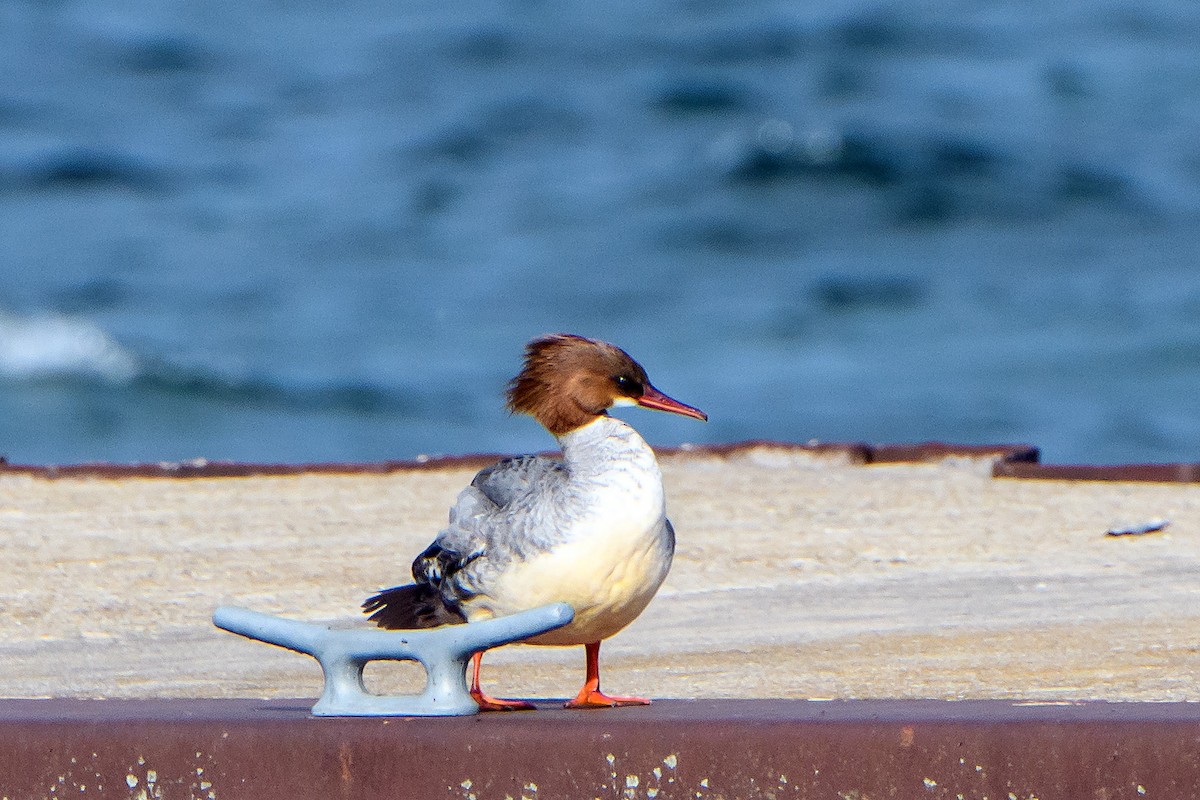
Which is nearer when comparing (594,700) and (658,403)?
(594,700)

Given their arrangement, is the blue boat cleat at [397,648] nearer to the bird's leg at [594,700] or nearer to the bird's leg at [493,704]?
the bird's leg at [493,704]

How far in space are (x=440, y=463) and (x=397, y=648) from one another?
5.78 metres

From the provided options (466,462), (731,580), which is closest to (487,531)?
(731,580)

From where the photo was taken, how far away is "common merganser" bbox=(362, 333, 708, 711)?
388 centimetres

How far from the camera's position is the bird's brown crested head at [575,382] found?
4160 millimetres

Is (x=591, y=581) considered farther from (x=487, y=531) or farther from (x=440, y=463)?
(x=440, y=463)

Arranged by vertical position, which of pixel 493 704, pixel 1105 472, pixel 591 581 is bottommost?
pixel 493 704

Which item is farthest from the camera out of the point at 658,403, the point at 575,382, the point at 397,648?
the point at 658,403

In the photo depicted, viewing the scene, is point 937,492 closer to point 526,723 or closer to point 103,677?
point 103,677

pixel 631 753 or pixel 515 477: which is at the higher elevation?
pixel 515 477

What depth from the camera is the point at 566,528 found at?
3.88 m

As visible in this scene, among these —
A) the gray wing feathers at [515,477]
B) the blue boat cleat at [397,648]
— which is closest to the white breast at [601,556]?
the gray wing feathers at [515,477]

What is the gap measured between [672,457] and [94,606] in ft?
11.8

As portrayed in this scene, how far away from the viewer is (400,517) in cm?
827
